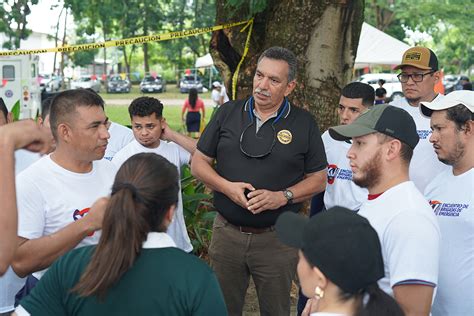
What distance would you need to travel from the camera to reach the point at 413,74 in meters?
5.31

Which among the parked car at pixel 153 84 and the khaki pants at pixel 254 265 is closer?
the khaki pants at pixel 254 265

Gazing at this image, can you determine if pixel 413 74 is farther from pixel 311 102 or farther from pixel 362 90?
pixel 311 102

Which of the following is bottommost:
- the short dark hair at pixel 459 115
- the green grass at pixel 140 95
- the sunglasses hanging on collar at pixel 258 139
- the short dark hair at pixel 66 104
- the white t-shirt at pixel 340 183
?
the green grass at pixel 140 95

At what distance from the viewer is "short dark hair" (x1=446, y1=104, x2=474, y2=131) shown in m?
3.73

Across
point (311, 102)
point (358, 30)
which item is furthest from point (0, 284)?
point (358, 30)

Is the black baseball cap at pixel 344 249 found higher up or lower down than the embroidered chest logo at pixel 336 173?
higher up

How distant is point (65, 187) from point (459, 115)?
2240mm

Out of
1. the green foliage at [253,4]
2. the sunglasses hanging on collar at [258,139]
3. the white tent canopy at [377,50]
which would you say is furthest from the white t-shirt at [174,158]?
the white tent canopy at [377,50]

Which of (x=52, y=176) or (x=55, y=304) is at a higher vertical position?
(x=52, y=176)

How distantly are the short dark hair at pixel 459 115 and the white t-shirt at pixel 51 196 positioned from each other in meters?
1.99

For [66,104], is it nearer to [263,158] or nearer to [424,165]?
[263,158]

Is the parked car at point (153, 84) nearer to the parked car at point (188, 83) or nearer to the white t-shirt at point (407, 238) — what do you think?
the parked car at point (188, 83)

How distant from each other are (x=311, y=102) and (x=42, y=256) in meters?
4.13

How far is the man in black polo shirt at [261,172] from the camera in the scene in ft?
14.5
